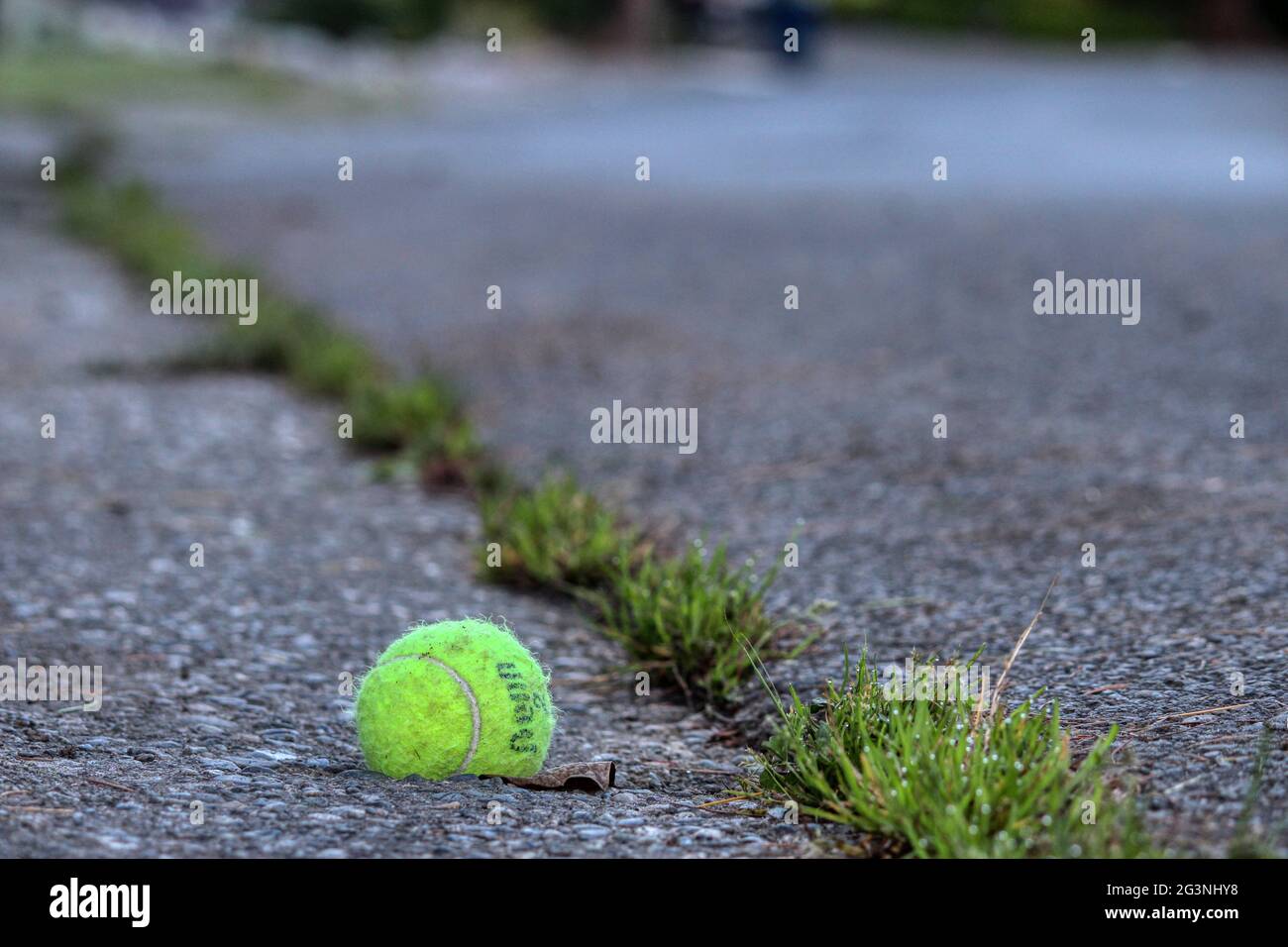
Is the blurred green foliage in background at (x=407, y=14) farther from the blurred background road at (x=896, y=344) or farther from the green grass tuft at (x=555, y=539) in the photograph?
the green grass tuft at (x=555, y=539)

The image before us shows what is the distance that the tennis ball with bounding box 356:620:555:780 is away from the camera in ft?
10.6

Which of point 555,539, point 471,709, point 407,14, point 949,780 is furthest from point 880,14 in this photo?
point 949,780

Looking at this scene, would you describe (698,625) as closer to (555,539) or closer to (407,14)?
(555,539)

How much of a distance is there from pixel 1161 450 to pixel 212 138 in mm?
14473

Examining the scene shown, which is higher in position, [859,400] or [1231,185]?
[1231,185]

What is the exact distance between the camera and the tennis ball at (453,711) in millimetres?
3221

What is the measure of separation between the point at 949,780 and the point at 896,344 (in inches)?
187

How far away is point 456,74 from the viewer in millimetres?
26000

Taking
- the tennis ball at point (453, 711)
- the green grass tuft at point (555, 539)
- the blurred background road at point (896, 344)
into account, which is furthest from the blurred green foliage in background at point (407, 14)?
the tennis ball at point (453, 711)

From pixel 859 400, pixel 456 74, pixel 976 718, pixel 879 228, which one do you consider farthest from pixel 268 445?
pixel 456 74

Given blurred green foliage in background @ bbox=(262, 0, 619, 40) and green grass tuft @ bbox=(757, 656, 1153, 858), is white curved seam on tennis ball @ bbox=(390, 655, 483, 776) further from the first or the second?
blurred green foliage in background @ bbox=(262, 0, 619, 40)

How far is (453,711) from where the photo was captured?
3.22 meters

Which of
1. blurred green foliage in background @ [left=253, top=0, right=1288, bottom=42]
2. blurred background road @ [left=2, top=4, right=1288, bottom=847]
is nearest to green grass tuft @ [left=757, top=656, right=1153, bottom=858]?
blurred background road @ [left=2, top=4, right=1288, bottom=847]
